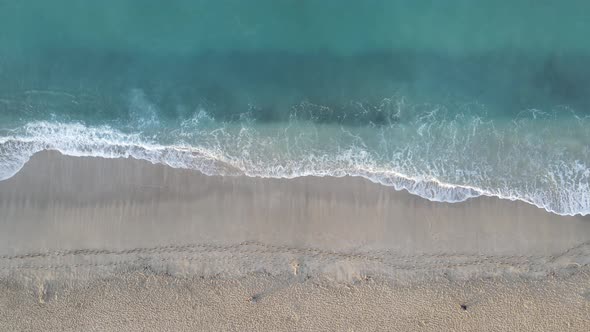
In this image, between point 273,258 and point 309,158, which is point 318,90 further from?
point 273,258

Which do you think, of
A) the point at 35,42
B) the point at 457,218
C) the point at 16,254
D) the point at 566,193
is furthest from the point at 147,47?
the point at 566,193

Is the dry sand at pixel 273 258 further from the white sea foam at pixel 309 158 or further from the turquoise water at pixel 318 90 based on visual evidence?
the turquoise water at pixel 318 90

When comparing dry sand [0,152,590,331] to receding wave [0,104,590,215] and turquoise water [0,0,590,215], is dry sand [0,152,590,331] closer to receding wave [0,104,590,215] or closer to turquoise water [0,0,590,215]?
receding wave [0,104,590,215]

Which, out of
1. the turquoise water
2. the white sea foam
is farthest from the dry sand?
the turquoise water

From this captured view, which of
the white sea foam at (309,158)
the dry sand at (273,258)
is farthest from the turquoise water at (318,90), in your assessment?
the dry sand at (273,258)

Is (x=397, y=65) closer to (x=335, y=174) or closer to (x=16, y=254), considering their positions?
(x=335, y=174)

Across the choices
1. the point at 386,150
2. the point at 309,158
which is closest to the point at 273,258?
the point at 309,158
